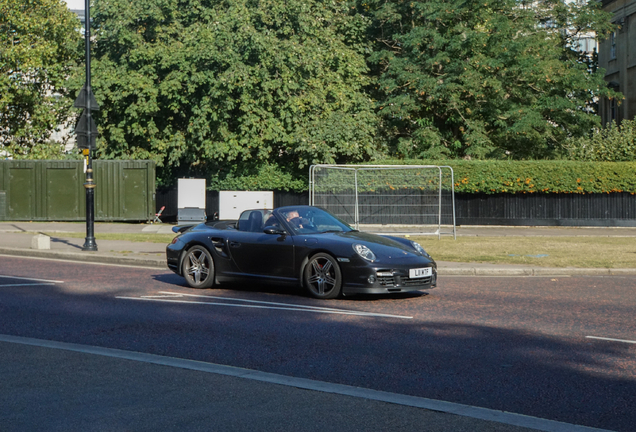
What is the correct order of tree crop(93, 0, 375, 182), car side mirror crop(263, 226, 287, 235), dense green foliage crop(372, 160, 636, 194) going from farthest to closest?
tree crop(93, 0, 375, 182), dense green foliage crop(372, 160, 636, 194), car side mirror crop(263, 226, 287, 235)

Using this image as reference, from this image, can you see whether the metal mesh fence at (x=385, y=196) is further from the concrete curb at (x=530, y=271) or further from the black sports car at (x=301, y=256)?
the black sports car at (x=301, y=256)

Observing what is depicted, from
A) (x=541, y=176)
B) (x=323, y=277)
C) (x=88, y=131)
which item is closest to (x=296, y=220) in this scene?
(x=323, y=277)

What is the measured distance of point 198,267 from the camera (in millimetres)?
12297

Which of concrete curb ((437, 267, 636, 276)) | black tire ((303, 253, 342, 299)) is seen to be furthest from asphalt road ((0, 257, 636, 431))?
concrete curb ((437, 267, 636, 276))

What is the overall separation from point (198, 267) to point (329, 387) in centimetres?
677

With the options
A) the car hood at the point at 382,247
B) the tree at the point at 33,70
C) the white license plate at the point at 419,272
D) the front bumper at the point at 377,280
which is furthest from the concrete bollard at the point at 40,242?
the tree at the point at 33,70

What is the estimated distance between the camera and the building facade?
40.7 m

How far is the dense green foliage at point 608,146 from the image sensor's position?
99.9 ft

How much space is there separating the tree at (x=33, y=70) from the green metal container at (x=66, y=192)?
3.25 metres

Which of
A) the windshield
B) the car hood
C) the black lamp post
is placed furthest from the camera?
the black lamp post

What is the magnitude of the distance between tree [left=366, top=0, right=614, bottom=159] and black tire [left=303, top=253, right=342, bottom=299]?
2019 centimetres

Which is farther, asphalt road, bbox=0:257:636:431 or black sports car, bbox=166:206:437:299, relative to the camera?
black sports car, bbox=166:206:437:299

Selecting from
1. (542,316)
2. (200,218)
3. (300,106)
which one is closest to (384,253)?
(542,316)

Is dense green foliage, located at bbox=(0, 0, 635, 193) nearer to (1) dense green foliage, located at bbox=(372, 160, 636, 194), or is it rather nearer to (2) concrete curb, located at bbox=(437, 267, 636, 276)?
(1) dense green foliage, located at bbox=(372, 160, 636, 194)
